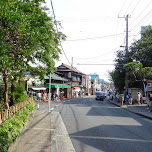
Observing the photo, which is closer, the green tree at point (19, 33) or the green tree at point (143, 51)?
the green tree at point (19, 33)

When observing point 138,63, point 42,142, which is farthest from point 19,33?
point 138,63

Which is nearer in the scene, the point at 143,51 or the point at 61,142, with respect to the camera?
the point at 61,142

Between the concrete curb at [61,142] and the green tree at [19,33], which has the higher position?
the green tree at [19,33]

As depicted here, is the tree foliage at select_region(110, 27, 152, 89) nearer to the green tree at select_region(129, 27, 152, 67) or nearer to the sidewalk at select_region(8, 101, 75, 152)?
the green tree at select_region(129, 27, 152, 67)

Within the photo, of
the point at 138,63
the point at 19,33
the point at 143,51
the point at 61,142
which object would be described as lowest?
the point at 61,142

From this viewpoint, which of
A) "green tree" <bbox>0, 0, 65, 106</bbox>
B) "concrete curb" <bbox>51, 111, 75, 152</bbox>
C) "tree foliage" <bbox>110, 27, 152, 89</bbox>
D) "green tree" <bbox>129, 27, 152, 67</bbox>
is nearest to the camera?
"green tree" <bbox>0, 0, 65, 106</bbox>

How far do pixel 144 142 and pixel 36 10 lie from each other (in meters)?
7.00

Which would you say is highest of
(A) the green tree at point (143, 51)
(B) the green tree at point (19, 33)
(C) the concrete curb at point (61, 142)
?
(A) the green tree at point (143, 51)

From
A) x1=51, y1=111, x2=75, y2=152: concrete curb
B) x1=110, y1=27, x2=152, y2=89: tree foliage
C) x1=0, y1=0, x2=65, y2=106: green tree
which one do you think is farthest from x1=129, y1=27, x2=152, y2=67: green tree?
x1=51, y1=111, x2=75, y2=152: concrete curb

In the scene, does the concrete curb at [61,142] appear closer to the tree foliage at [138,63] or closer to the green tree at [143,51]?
the tree foliage at [138,63]

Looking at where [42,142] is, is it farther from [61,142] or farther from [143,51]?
[143,51]

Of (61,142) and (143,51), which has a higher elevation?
(143,51)

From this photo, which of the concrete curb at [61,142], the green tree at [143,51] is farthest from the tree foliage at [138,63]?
the concrete curb at [61,142]

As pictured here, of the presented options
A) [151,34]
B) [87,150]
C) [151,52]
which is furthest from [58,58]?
[151,34]
